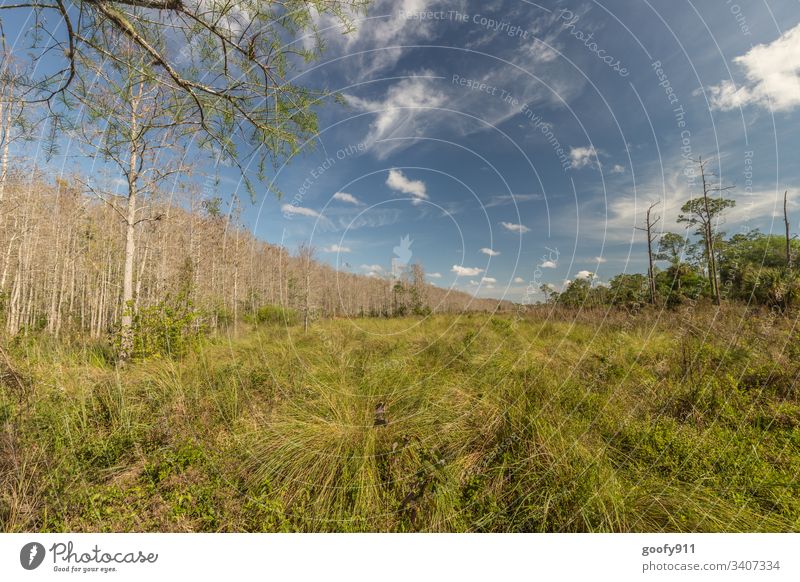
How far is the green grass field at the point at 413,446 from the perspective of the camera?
209cm

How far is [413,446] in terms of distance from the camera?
8.68 ft

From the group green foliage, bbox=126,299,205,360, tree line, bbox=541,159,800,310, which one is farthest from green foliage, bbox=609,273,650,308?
green foliage, bbox=126,299,205,360

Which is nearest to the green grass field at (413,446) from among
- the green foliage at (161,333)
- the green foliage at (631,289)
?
the green foliage at (161,333)

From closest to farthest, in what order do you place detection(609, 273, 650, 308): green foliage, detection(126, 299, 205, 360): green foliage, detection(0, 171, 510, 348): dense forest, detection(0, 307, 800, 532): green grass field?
detection(0, 307, 800, 532): green grass field
detection(126, 299, 205, 360): green foliage
detection(609, 273, 650, 308): green foliage
detection(0, 171, 510, 348): dense forest

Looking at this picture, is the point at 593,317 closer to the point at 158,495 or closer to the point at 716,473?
the point at 716,473

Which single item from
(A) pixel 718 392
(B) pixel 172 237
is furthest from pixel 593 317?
(B) pixel 172 237

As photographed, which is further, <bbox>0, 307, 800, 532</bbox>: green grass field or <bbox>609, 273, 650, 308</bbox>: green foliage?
<bbox>609, 273, 650, 308</bbox>: green foliage

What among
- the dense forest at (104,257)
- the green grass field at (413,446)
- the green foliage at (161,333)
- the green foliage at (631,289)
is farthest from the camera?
the dense forest at (104,257)

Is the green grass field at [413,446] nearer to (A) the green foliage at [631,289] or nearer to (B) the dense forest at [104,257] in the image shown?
(A) the green foliage at [631,289]

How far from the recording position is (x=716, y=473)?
2.44m

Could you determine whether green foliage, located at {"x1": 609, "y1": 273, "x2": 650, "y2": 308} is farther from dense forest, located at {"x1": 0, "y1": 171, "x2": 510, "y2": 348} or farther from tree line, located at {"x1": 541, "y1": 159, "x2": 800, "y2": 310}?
dense forest, located at {"x1": 0, "y1": 171, "x2": 510, "y2": 348}

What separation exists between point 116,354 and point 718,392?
10.3 metres

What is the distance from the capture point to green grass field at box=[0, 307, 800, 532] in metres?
2.09
